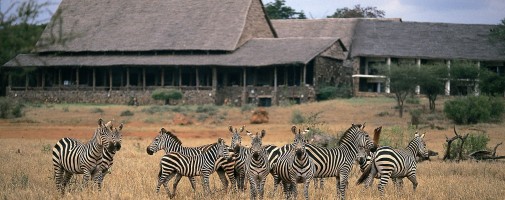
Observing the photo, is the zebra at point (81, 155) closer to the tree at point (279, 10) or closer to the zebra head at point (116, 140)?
the zebra head at point (116, 140)

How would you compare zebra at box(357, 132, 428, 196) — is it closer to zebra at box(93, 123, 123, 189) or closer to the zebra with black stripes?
the zebra with black stripes

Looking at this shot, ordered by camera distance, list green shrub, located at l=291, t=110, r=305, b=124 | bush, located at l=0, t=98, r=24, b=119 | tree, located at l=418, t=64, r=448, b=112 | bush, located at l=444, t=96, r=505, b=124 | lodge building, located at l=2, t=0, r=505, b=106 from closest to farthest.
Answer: bush, located at l=444, t=96, r=505, b=124
green shrub, located at l=291, t=110, r=305, b=124
bush, located at l=0, t=98, r=24, b=119
tree, located at l=418, t=64, r=448, b=112
lodge building, located at l=2, t=0, r=505, b=106

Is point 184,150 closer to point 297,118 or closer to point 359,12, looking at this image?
point 297,118

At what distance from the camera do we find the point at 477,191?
1694cm

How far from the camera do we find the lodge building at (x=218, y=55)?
5431 centimetres

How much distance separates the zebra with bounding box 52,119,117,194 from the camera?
53.0 feet

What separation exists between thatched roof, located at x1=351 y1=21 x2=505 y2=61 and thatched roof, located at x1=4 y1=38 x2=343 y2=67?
3.21 m

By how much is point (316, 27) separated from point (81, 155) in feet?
166

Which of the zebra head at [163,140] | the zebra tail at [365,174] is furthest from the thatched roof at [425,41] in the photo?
the zebra head at [163,140]

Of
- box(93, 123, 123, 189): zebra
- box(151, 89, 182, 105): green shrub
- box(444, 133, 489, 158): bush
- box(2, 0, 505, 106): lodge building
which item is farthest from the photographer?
box(2, 0, 505, 106): lodge building

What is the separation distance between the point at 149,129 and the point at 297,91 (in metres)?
15.5

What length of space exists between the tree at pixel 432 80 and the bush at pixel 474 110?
4.19 metres

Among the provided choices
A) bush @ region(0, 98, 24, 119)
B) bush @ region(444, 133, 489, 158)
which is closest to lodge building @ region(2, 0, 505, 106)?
bush @ region(0, 98, 24, 119)

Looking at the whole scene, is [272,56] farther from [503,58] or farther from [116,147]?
[116,147]
